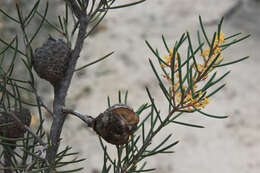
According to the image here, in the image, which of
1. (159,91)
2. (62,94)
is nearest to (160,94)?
(159,91)

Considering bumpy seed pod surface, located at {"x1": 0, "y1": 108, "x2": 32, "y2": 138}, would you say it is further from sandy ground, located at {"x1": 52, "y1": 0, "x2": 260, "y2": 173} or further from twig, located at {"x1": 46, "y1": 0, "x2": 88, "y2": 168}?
sandy ground, located at {"x1": 52, "y1": 0, "x2": 260, "y2": 173}

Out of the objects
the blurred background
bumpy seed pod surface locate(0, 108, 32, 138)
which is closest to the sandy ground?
the blurred background

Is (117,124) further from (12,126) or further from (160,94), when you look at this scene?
(160,94)

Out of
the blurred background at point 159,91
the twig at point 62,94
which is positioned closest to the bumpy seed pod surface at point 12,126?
the twig at point 62,94

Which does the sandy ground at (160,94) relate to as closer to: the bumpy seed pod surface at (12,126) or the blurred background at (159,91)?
the blurred background at (159,91)

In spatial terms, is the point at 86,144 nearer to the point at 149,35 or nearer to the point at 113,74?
the point at 113,74

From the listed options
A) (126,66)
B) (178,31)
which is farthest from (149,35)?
(126,66)

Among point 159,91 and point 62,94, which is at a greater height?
point 159,91
